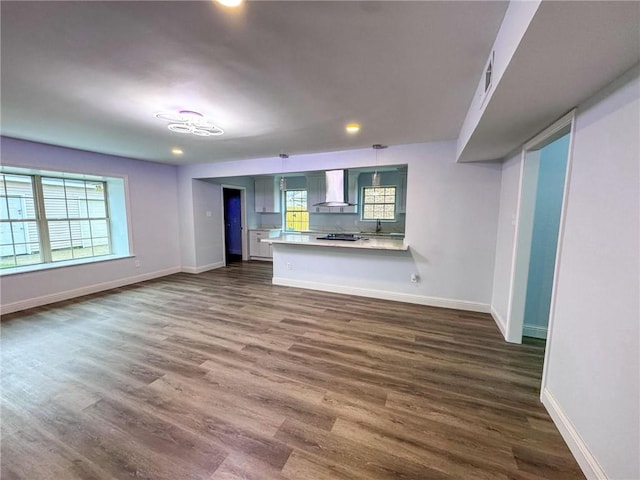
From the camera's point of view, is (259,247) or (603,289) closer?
(603,289)

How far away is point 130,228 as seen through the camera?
16.0 ft

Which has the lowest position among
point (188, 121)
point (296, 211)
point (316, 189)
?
point (296, 211)

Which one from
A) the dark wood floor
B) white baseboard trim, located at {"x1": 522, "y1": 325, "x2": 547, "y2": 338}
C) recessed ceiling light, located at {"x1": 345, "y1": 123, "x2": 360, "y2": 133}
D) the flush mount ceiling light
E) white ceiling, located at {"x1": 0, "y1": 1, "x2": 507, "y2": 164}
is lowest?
the dark wood floor

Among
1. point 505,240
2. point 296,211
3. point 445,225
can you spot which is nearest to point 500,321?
point 505,240

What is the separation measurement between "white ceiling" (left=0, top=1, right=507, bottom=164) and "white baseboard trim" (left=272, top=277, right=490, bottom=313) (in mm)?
2324

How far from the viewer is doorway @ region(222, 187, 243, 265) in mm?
7273

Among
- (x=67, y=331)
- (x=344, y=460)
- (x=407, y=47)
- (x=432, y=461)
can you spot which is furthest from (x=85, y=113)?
(x=432, y=461)

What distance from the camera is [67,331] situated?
3.01 meters

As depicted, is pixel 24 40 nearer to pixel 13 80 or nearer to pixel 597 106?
pixel 13 80

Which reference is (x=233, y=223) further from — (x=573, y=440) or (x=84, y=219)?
(x=573, y=440)

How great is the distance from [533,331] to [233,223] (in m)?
6.87

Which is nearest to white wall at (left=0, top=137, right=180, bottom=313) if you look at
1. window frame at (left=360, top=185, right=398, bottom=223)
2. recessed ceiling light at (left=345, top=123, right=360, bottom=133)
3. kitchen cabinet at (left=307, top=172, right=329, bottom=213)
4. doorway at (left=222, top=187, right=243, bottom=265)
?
doorway at (left=222, top=187, right=243, bottom=265)

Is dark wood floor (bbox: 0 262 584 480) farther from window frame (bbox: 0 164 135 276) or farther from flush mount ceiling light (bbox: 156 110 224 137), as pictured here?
flush mount ceiling light (bbox: 156 110 224 137)

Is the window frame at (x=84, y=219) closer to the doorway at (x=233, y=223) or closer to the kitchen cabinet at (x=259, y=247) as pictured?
the doorway at (x=233, y=223)
